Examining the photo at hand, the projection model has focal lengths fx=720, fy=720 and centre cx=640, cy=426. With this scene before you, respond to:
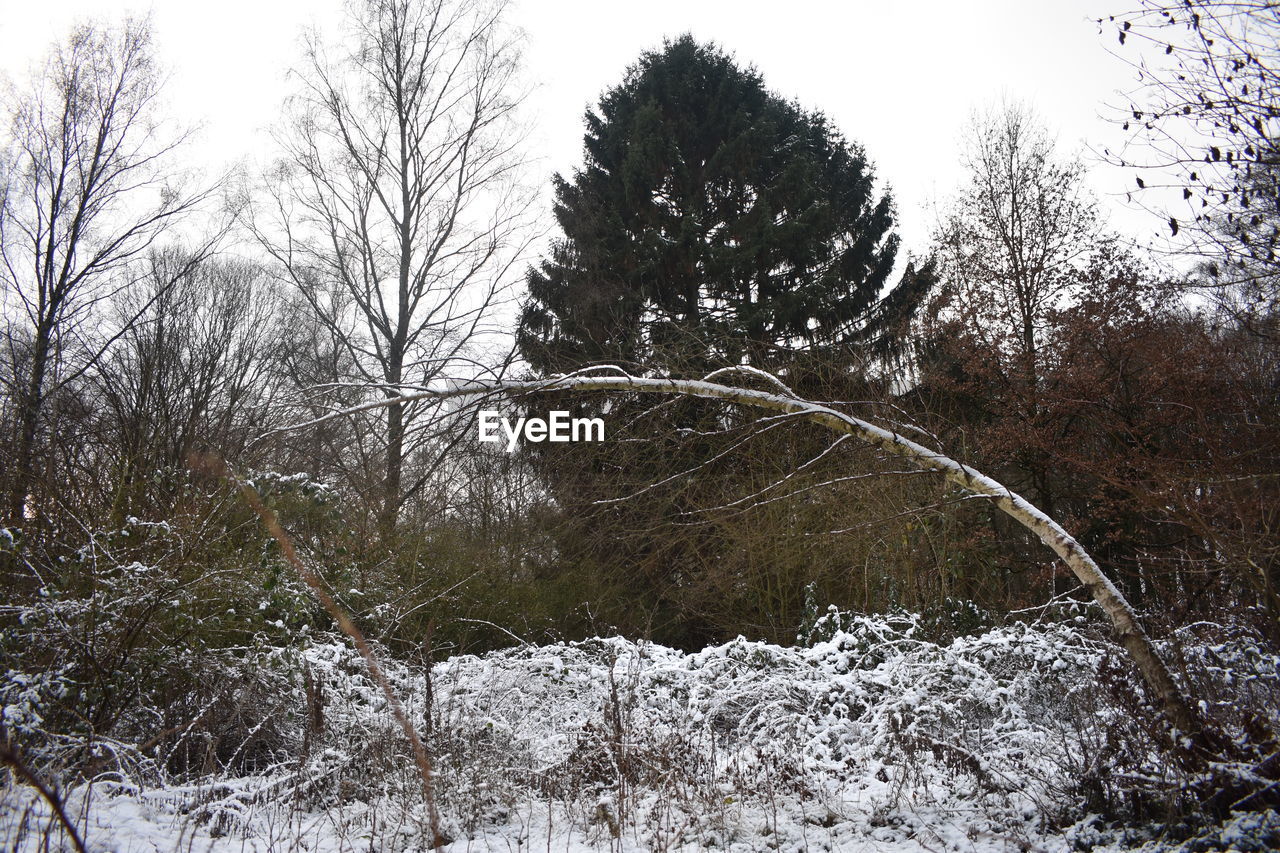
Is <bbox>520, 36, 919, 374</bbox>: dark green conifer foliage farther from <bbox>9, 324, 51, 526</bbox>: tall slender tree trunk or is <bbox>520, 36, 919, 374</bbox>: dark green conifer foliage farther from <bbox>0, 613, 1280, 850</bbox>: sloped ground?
<bbox>0, 613, 1280, 850</bbox>: sloped ground

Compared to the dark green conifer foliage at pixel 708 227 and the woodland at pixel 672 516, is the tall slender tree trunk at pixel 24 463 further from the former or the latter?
the dark green conifer foliage at pixel 708 227

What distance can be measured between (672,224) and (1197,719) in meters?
11.3

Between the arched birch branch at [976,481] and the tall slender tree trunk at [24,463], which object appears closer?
the arched birch branch at [976,481]

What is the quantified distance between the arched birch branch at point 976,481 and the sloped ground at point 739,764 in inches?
10.7

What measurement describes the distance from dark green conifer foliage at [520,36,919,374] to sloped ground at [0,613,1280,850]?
19.8 feet

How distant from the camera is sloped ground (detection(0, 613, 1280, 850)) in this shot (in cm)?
334

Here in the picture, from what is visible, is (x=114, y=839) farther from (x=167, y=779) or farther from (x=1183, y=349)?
(x=1183, y=349)

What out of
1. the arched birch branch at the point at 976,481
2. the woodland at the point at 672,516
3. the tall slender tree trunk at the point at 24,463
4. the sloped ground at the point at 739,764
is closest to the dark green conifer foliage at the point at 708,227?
the woodland at the point at 672,516

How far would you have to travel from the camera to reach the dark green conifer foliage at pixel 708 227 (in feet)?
38.2

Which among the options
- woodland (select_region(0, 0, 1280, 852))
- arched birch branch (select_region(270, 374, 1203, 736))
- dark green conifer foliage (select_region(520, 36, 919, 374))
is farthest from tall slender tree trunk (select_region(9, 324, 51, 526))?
A: dark green conifer foliage (select_region(520, 36, 919, 374))

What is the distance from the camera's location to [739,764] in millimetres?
4621

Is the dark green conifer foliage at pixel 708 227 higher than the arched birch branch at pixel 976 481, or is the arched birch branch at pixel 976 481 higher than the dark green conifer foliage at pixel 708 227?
the dark green conifer foliage at pixel 708 227

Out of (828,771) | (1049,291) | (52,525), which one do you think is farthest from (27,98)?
(1049,291)

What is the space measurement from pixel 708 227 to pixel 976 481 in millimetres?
10284
